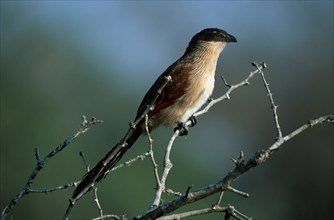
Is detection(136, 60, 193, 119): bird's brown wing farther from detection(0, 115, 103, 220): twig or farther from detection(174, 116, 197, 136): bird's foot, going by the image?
detection(0, 115, 103, 220): twig

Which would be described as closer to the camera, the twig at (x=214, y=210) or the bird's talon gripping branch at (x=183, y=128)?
the twig at (x=214, y=210)

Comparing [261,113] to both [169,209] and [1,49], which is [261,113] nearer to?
[1,49]

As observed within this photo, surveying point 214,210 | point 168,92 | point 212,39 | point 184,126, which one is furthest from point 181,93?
point 214,210

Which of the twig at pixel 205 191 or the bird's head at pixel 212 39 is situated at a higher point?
the bird's head at pixel 212 39

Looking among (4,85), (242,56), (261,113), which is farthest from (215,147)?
(4,85)

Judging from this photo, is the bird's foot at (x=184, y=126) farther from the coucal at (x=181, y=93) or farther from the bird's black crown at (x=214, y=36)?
the bird's black crown at (x=214, y=36)

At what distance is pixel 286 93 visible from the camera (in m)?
34.2

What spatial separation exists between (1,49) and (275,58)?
14.6m

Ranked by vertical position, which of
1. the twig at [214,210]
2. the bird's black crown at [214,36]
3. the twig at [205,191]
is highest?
the bird's black crown at [214,36]

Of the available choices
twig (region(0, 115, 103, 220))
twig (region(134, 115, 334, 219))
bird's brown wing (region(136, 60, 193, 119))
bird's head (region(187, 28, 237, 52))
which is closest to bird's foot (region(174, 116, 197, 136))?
bird's brown wing (region(136, 60, 193, 119))

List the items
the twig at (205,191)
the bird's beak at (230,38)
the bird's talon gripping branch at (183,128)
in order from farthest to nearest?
the bird's beak at (230,38), the bird's talon gripping branch at (183,128), the twig at (205,191)

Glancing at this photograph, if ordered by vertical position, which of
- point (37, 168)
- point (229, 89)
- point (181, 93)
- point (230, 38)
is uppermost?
point (230, 38)

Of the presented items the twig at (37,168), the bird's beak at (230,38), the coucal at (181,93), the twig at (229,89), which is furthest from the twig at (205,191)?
the bird's beak at (230,38)

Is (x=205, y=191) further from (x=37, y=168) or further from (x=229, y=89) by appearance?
(x=229, y=89)
